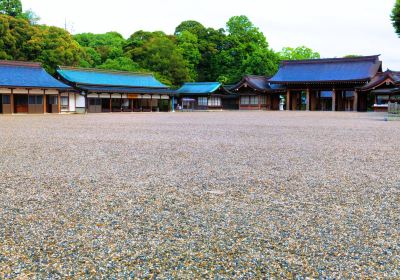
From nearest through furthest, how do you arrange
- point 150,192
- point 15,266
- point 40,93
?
1. point 15,266
2. point 150,192
3. point 40,93

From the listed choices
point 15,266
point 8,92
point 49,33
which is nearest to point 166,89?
point 49,33

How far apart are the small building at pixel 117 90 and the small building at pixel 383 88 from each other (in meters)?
19.0

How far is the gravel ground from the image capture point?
282 centimetres

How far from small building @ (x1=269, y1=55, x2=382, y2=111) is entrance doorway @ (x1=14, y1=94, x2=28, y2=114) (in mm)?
25037

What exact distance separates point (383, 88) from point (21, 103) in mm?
30993

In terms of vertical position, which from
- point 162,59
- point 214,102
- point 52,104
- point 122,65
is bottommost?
point 52,104

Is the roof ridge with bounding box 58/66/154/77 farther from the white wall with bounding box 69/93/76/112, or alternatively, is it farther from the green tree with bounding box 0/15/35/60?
the green tree with bounding box 0/15/35/60

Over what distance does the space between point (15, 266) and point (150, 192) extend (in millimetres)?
2324

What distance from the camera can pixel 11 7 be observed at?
174 feet

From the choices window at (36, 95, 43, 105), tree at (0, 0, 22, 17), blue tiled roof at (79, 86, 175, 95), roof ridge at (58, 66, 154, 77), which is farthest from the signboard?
tree at (0, 0, 22, 17)

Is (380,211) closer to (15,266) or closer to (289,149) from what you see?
(15,266)

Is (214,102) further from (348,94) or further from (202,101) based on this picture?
(348,94)

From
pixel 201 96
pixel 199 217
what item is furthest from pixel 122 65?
pixel 199 217

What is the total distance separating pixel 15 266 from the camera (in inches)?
110
